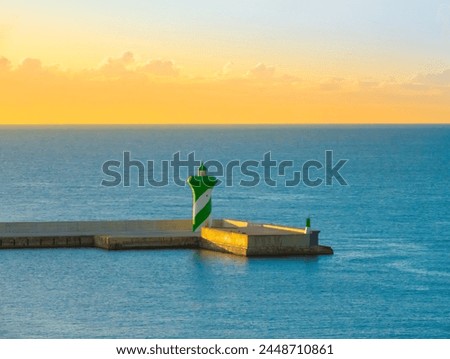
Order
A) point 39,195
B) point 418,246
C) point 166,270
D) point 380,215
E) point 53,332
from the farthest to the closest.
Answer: point 39,195, point 380,215, point 418,246, point 166,270, point 53,332

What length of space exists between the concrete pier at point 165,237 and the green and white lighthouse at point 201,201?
48cm

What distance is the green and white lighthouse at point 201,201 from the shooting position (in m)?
60.4

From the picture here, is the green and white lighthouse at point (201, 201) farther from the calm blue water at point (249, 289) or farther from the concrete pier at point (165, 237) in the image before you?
the calm blue water at point (249, 289)

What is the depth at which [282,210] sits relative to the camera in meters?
90.7

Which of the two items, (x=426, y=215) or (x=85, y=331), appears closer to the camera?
(x=85, y=331)

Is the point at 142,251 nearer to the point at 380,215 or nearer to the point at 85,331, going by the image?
the point at 85,331

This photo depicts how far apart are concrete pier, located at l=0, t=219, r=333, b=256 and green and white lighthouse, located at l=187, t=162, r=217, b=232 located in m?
0.48

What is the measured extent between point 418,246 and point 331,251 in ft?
31.3

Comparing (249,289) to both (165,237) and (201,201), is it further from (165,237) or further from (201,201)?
(201,201)

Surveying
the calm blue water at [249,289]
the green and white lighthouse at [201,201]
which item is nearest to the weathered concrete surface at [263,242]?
the calm blue water at [249,289]

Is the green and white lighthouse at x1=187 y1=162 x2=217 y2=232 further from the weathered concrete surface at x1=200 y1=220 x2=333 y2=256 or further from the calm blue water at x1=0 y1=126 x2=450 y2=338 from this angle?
the calm blue water at x1=0 y1=126 x2=450 y2=338

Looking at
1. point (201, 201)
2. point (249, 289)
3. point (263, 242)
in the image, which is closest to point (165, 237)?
point (201, 201)
